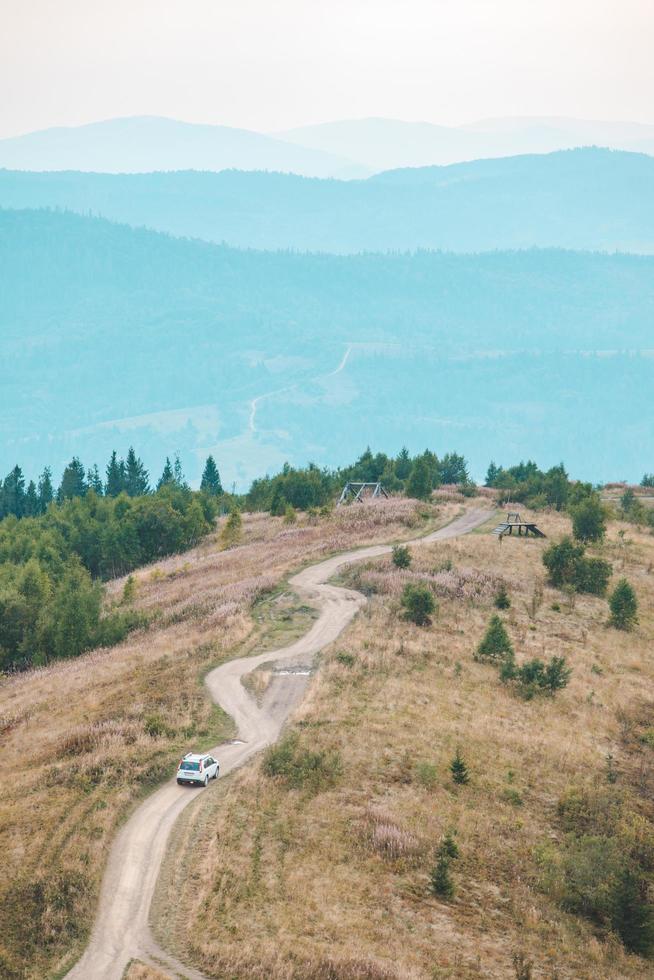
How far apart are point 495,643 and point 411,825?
743 inches

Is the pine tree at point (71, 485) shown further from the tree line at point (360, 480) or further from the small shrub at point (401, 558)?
the small shrub at point (401, 558)

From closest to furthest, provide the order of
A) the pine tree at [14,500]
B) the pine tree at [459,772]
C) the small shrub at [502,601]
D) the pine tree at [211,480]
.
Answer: the pine tree at [459,772]
the small shrub at [502,601]
the pine tree at [14,500]
the pine tree at [211,480]

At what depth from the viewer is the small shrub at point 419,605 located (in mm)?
56188

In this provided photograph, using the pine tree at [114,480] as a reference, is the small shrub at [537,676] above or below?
above

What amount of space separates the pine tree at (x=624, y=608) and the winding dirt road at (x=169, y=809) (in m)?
15.4

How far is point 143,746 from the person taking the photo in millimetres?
38531

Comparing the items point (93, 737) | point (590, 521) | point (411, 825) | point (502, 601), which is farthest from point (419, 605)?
point (590, 521)

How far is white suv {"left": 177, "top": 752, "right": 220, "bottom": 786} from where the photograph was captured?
118 ft

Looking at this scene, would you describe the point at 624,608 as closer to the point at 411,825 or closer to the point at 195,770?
the point at 411,825

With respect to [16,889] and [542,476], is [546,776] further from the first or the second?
[542,476]

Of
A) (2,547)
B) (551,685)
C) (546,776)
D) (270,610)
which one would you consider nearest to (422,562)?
(270,610)

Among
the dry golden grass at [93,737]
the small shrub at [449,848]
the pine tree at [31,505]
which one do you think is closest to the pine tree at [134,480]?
the pine tree at [31,505]

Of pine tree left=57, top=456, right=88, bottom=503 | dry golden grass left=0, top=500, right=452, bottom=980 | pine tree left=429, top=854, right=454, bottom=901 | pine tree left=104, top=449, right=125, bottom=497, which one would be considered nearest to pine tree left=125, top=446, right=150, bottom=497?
pine tree left=104, top=449, right=125, bottom=497

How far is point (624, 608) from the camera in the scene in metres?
60.7
